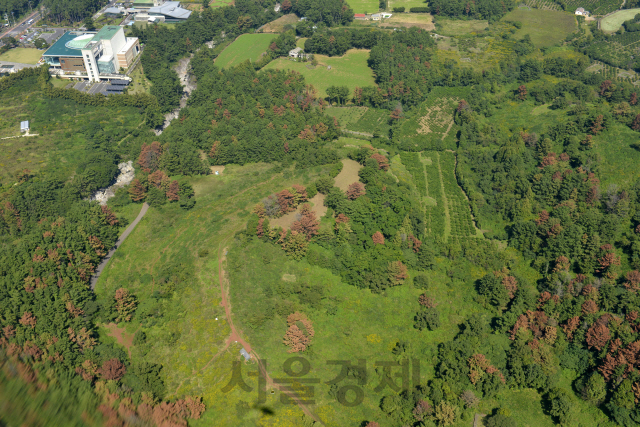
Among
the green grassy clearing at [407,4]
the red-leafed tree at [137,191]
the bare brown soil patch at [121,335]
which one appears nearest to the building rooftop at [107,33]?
the red-leafed tree at [137,191]

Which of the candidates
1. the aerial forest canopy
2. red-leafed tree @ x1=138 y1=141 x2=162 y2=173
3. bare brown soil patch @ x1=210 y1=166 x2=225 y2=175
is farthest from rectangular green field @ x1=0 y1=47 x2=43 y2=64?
bare brown soil patch @ x1=210 y1=166 x2=225 y2=175

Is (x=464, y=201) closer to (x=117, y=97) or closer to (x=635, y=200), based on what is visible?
(x=635, y=200)

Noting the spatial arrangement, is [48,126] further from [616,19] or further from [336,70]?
[616,19]

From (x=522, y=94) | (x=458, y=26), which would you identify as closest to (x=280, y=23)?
(x=458, y=26)

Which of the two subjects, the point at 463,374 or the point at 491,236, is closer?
the point at 463,374

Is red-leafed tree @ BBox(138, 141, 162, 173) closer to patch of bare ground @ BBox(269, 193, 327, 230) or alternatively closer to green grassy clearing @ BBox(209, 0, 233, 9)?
patch of bare ground @ BBox(269, 193, 327, 230)

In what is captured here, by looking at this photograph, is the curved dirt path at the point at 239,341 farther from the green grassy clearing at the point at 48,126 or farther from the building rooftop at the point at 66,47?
the building rooftop at the point at 66,47

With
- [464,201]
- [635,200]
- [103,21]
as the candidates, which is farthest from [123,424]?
[103,21]
